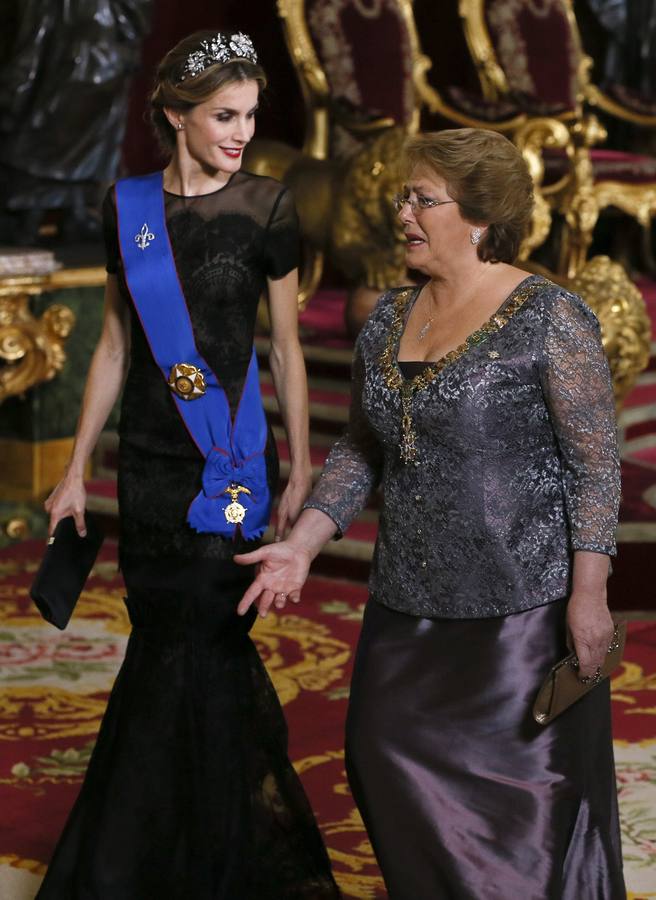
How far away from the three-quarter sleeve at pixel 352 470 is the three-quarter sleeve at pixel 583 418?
1.22 feet

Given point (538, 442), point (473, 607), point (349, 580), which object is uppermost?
point (538, 442)

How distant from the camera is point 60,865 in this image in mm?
3037

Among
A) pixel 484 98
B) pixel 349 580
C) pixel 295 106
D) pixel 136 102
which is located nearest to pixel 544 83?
pixel 484 98

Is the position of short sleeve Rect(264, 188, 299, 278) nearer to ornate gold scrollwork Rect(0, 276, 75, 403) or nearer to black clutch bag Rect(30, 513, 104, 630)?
black clutch bag Rect(30, 513, 104, 630)

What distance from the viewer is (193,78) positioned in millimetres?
2754

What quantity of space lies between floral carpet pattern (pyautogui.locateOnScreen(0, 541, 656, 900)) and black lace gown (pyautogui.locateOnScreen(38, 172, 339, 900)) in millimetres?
346

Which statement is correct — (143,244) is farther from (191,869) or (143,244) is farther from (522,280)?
(191,869)

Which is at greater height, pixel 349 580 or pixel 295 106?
pixel 295 106

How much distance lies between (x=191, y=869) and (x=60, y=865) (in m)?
0.24

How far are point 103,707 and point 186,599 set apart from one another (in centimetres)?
151

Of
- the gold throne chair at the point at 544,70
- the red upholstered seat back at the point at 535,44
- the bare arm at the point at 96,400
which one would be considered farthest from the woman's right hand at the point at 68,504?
the red upholstered seat back at the point at 535,44

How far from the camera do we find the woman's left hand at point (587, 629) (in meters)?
2.50

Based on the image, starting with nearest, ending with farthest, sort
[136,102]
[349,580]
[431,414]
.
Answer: [431,414]
[349,580]
[136,102]

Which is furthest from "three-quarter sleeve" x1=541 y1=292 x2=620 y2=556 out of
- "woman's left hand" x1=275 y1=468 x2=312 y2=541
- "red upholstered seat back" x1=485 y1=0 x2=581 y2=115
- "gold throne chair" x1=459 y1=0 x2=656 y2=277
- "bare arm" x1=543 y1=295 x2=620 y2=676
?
"red upholstered seat back" x1=485 y1=0 x2=581 y2=115
